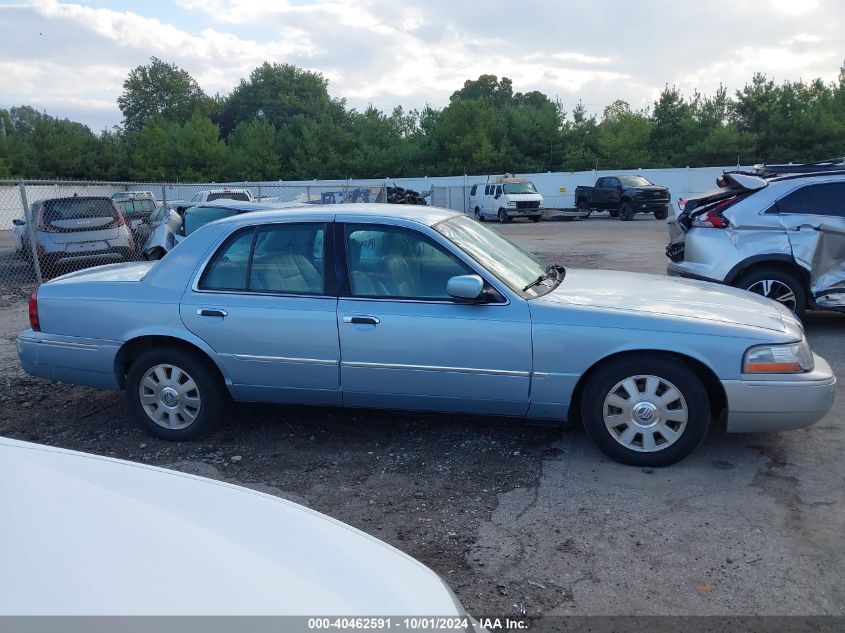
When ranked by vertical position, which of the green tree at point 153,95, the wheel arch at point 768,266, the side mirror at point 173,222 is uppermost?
the green tree at point 153,95

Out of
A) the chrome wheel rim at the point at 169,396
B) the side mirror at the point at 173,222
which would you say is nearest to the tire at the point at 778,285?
the chrome wheel rim at the point at 169,396

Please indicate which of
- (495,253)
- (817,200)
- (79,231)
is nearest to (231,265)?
(495,253)

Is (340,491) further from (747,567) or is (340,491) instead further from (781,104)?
(781,104)

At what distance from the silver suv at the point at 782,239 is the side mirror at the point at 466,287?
14.4ft

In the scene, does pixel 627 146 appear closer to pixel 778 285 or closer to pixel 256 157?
pixel 256 157

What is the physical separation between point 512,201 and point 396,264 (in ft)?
84.0

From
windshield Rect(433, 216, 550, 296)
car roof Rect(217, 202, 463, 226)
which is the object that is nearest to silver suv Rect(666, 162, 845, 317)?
windshield Rect(433, 216, 550, 296)

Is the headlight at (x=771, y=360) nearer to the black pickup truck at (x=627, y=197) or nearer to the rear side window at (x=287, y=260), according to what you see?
the rear side window at (x=287, y=260)

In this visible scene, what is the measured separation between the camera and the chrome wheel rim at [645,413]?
421 cm

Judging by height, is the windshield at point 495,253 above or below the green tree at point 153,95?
below

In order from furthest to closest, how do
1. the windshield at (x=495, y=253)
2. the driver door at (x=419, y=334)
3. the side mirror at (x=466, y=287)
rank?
1. the windshield at (x=495, y=253)
2. the driver door at (x=419, y=334)
3. the side mirror at (x=466, y=287)

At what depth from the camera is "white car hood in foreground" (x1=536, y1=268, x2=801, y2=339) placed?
14.1 ft

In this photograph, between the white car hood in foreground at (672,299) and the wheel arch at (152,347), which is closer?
the white car hood in foreground at (672,299)

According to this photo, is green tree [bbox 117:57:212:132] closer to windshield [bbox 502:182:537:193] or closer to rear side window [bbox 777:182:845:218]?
windshield [bbox 502:182:537:193]
